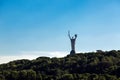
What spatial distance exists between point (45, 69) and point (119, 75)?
1398 inches

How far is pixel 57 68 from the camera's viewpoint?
144 m

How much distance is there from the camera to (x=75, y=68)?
141 m

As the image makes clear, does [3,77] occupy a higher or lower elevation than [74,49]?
lower

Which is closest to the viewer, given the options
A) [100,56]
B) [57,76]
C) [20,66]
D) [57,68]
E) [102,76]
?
[102,76]

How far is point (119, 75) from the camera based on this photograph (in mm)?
120812

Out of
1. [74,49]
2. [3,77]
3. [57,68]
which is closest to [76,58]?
[74,49]

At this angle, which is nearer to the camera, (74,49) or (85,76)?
(85,76)

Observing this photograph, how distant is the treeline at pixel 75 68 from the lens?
124 metres

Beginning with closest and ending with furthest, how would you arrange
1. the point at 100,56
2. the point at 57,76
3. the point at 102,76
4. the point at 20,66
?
the point at 102,76
the point at 57,76
the point at 100,56
the point at 20,66

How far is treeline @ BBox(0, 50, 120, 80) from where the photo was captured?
4897 inches

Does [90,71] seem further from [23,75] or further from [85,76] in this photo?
[23,75]

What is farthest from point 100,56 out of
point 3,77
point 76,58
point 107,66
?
point 3,77

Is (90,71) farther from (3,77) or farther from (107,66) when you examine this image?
(3,77)

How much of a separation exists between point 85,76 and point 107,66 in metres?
15.7
